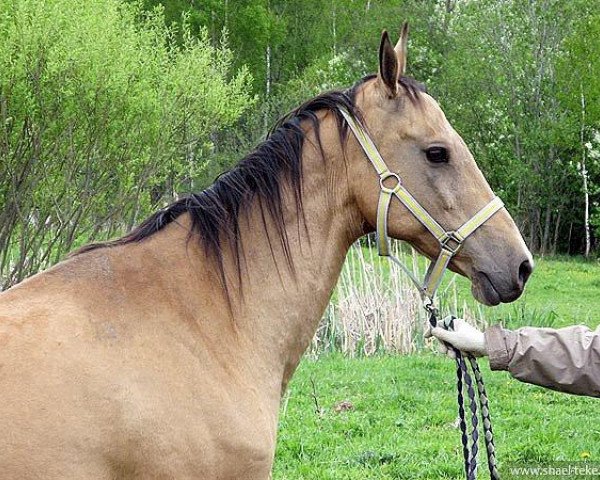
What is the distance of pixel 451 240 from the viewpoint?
3.03 metres

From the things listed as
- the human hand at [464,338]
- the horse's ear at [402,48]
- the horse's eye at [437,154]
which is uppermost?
the horse's ear at [402,48]

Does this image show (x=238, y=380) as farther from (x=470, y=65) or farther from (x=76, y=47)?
(x=470, y=65)

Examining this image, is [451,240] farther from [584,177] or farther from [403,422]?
[584,177]

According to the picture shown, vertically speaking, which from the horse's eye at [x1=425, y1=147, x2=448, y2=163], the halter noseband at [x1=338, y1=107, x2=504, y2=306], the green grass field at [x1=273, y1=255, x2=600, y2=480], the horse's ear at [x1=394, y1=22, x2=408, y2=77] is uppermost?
the horse's ear at [x1=394, y1=22, x2=408, y2=77]

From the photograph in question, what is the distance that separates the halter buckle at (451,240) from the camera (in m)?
3.01

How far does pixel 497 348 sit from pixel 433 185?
0.73 metres

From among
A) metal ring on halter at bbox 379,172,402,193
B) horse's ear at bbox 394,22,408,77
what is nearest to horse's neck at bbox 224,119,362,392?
metal ring on halter at bbox 379,172,402,193

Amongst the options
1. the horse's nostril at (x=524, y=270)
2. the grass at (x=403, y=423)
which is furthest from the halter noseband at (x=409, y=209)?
the grass at (x=403, y=423)

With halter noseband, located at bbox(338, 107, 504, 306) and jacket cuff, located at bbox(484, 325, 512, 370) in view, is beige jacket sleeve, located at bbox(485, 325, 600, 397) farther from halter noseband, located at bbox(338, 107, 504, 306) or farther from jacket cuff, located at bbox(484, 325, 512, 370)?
halter noseband, located at bbox(338, 107, 504, 306)

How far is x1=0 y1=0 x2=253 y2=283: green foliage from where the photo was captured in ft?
27.5

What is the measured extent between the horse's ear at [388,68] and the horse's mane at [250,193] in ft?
0.19

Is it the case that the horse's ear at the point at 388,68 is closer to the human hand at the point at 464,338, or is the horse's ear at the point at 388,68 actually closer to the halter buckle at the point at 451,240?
the halter buckle at the point at 451,240

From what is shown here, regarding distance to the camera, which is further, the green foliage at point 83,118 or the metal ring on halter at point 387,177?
the green foliage at point 83,118

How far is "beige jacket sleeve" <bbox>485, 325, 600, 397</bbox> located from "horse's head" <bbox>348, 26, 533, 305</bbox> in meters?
0.33
